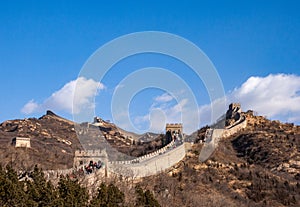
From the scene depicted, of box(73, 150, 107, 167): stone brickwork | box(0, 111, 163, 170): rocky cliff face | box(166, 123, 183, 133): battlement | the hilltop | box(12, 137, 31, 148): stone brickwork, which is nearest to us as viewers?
box(73, 150, 107, 167): stone brickwork

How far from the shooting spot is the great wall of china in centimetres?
5194

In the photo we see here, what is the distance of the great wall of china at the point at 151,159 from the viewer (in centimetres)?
5194

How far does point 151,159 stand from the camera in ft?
208

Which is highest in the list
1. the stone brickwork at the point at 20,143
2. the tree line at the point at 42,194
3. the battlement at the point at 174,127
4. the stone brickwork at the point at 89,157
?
the battlement at the point at 174,127

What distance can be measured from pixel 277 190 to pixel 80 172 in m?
27.5

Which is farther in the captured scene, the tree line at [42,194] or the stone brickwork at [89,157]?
the stone brickwork at [89,157]

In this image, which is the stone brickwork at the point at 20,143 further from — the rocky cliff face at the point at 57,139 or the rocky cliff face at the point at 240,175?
the rocky cliff face at the point at 240,175

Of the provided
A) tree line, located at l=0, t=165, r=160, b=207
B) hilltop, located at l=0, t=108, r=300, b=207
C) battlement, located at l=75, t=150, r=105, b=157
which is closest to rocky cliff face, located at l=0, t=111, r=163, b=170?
Result: hilltop, located at l=0, t=108, r=300, b=207

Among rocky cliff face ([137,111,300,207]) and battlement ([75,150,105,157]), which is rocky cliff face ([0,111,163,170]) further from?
rocky cliff face ([137,111,300,207])

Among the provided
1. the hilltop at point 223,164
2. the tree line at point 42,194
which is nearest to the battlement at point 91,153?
the hilltop at point 223,164

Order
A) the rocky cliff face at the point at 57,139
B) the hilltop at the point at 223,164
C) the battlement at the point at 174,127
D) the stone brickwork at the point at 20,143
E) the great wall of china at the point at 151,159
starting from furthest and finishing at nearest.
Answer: the battlement at the point at 174,127 < the stone brickwork at the point at 20,143 < the rocky cliff face at the point at 57,139 < the hilltop at the point at 223,164 < the great wall of china at the point at 151,159

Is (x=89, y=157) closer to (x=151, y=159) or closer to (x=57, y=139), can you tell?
(x=151, y=159)

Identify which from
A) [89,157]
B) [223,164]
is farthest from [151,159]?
[223,164]

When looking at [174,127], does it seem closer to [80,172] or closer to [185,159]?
[185,159]
